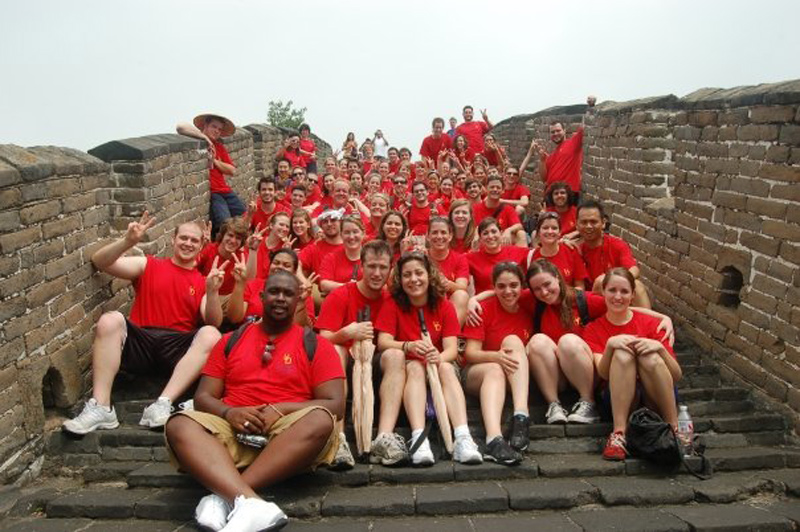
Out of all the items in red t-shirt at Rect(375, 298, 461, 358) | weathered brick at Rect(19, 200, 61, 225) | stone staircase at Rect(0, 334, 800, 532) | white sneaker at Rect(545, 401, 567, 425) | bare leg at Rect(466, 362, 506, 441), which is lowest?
stone staircase at Rect(0, 334, 800, 532)

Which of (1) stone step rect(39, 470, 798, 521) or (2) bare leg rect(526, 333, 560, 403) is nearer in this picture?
(1) stone step rect(39, 470, 798, 521)

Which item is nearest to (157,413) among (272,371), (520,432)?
(272,371)

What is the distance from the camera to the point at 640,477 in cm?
457

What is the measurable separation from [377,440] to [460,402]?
0.64 m

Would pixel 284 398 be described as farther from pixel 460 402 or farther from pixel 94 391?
pixel 94 391

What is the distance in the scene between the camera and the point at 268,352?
452cm

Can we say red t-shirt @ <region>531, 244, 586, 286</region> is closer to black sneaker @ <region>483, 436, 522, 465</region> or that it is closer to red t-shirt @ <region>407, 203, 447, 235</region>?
black sneaker @ <region>483, 436, 522, 465</region>

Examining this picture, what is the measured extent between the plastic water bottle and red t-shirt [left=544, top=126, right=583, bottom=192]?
5.50 m

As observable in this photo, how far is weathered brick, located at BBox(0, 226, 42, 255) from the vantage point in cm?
452

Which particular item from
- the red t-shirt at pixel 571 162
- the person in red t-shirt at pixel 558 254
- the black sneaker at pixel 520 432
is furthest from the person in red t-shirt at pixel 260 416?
the red t-shirt at pixel 571 162

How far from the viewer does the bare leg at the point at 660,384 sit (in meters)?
4.73

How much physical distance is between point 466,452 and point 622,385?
119 centimetres

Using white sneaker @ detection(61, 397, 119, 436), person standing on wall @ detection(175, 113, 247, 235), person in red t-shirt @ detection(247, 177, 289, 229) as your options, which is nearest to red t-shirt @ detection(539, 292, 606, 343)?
white sneaker @ detection(61, 397, 119, 436)

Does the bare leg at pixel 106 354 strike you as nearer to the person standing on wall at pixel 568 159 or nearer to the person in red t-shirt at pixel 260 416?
the person in red t-shirt at pixel 260 416
